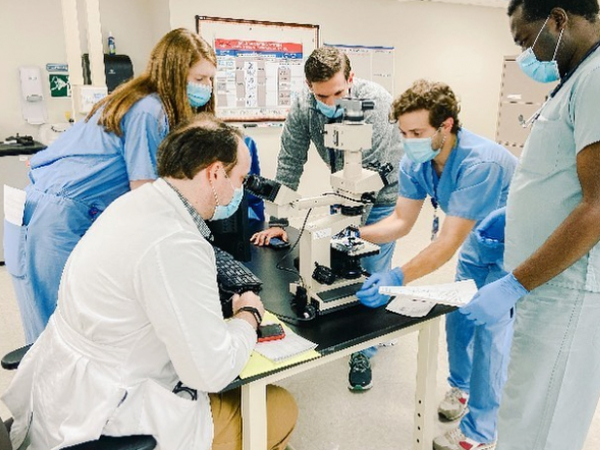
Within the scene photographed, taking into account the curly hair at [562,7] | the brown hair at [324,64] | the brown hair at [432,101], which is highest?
the curly hair at [562,7]

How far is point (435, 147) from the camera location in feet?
5.75

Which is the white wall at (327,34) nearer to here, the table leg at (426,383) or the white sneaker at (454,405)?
the white sneaker at (454,405)

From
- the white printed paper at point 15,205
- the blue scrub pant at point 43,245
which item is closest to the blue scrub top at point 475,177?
the blue scrub pant at point 43,245

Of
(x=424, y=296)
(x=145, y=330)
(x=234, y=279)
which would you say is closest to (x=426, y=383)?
(x=424, y=296)

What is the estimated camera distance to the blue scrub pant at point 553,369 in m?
1.26

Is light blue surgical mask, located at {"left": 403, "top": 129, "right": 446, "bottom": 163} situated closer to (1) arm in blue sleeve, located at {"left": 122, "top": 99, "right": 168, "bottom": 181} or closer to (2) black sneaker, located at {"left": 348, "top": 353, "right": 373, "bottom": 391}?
(1) arm in blue sleeve, located at {"left": 122, "top": 99, "right": 168, "bottom": 181}

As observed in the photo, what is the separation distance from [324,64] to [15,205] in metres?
1.32

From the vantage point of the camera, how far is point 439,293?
4.74 feet

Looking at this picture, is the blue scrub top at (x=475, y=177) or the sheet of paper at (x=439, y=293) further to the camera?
the blue scrub top at (x=475, y=177)

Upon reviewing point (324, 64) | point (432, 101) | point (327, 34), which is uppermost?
point (327, 34)

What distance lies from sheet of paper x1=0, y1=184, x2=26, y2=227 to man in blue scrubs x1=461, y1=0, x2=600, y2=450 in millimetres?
1498

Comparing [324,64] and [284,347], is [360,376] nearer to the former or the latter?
[284,347]

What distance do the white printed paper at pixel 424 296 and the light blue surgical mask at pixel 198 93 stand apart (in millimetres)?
1006

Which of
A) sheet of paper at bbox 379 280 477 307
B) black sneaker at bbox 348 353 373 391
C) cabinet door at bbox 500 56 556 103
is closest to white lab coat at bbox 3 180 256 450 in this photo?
sheet of paper at bbox 379 280 477 307
